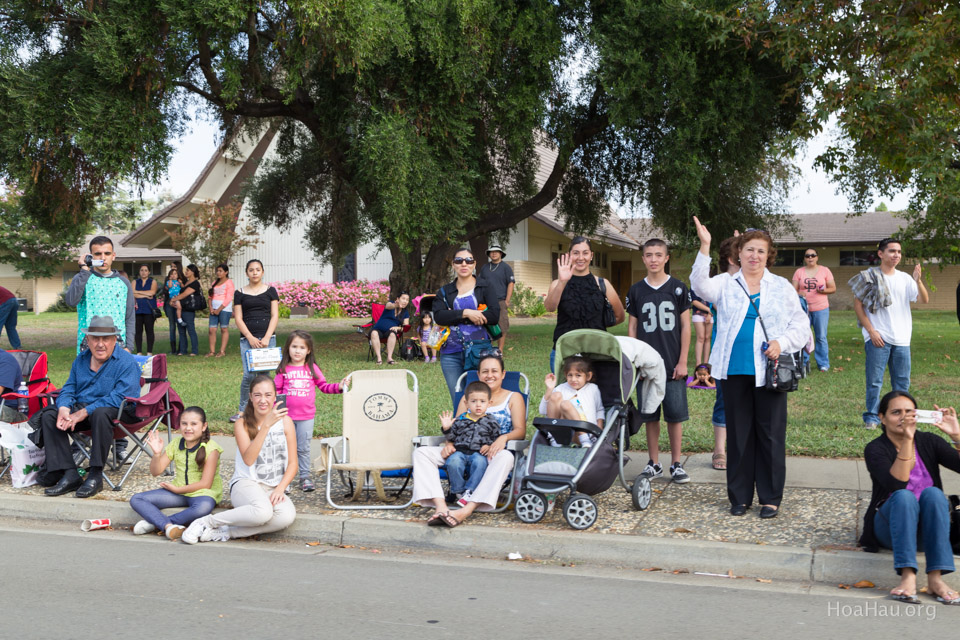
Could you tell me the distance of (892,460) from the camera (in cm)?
532

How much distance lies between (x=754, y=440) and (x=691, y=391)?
6001 millimetres

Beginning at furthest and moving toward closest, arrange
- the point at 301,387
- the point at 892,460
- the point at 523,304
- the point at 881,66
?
the point at 523,304, the point at 881,66, the point at 301,387, the point at 892,460

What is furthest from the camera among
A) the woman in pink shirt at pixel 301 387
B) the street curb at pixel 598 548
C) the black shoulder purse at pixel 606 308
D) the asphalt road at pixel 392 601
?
the woman in pink shirt at pixel 301 387

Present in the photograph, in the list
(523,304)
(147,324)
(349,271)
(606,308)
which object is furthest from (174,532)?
(349,271)

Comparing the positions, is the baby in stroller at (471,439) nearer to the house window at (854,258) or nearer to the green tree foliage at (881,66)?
the green tree foliage at (881,66)

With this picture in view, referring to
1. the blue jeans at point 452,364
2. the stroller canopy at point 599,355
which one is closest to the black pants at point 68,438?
the blue jeans at point 452,364

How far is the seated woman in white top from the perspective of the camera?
6430 mm

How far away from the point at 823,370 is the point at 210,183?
1189 inches

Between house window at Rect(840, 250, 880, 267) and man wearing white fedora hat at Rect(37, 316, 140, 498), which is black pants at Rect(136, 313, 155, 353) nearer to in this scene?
man wearing white fedora hat at Rect(37, 316, 140, 498)

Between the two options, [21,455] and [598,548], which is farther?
[21,455]

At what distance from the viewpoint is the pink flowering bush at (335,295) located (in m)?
34.3

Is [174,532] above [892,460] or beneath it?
beneath

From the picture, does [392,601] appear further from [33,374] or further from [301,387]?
[33,374]

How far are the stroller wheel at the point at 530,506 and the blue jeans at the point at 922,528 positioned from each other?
7.57 feet
